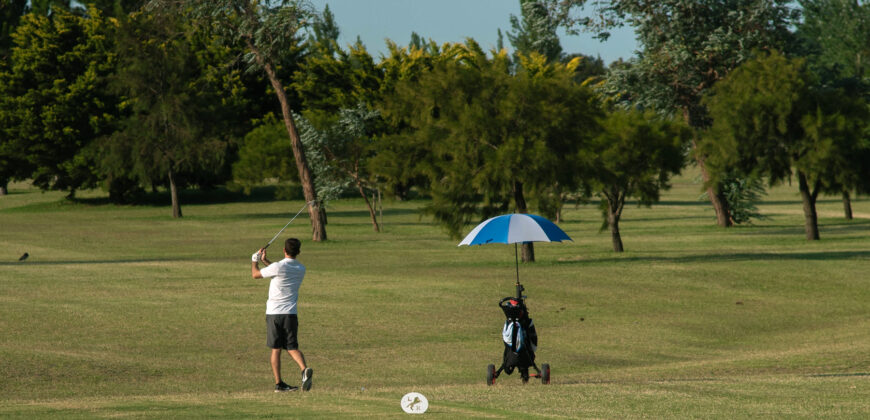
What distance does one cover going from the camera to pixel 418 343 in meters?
19.8

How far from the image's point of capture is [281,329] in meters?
13.2

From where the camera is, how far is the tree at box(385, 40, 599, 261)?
3362cm

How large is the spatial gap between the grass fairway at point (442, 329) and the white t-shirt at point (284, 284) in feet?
3.87

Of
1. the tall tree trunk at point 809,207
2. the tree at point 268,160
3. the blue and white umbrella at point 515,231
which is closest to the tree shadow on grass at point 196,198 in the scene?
the tree at point 268,160

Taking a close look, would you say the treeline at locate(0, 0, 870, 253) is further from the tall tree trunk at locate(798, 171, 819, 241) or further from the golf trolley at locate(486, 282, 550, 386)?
the golf trolley at locate(486, 282, 550, 386)

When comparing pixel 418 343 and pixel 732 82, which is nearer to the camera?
pixel 418 343

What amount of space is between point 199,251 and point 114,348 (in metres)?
24.7

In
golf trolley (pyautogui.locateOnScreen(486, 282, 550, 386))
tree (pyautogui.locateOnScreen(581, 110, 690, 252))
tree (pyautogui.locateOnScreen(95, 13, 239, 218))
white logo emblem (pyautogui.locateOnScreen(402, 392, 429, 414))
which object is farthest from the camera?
tree (pyautogui.locateOnScreen(95, 13, 239, 218))

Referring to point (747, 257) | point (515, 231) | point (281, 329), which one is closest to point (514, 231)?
point (515, 231)

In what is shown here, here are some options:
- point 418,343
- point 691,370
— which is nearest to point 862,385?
point 691,370

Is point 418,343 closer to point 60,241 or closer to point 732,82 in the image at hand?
point 732,82

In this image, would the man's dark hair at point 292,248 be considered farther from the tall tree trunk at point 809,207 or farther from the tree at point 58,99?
the tree at point 58,99

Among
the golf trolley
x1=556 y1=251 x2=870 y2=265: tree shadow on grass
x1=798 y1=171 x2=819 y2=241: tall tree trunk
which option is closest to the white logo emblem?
the golf trolley

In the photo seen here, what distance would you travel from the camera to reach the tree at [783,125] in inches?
1652
